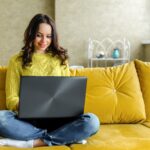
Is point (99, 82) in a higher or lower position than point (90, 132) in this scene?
higher

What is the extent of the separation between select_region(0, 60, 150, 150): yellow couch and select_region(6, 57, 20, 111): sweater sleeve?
12cm

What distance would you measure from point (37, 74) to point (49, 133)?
399 mm

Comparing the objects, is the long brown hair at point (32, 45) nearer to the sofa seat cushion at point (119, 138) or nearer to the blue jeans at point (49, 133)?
the blue jeans at point (49, 133)

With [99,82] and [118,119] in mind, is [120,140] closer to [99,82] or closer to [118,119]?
[118,119]

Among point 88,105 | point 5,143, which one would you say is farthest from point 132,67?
point 5,143

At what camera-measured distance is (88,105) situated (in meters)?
1.95

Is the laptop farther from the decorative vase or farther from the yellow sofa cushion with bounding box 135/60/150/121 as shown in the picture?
the decorative vase

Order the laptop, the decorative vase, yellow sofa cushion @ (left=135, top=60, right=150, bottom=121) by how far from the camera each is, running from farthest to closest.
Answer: the decorative vase → yellow sofa cushion @ (left=135, top=60, right=150, bottom=121) → the laptop

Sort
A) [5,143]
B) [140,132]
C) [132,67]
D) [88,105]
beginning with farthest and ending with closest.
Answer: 1. [132,67]
2. [88,105]
3. [140,132]
4. [5,143]

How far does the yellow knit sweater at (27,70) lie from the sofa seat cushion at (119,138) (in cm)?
42

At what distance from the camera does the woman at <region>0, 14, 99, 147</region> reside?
5.25 ft

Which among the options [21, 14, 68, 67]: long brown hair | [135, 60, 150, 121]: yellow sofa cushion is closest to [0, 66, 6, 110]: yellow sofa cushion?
[21, 14, 68, 67]: long brown hair

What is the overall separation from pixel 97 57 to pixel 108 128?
2.92 meters

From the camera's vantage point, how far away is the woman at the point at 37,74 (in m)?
1.60
